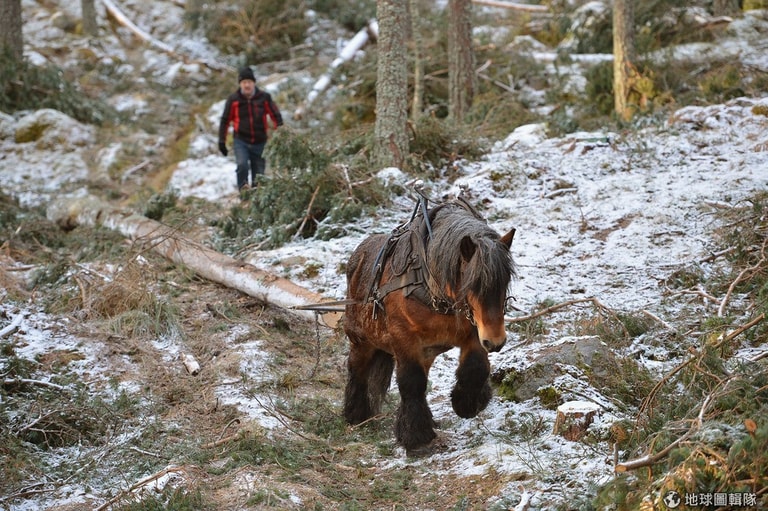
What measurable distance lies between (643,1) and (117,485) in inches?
551

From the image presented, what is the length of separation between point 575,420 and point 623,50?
30.6ft

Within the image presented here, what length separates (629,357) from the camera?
5934 mm

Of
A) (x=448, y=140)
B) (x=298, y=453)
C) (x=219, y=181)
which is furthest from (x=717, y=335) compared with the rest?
(x=219, y=181)

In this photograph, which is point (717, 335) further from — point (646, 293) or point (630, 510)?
point (630, 510)

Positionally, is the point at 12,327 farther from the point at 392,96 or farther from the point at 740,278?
the point at 740,278

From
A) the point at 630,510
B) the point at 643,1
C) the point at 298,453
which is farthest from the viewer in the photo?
the point at 643,1

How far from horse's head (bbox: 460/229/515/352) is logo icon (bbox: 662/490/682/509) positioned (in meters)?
1.29

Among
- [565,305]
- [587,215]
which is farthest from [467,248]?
[587,215]

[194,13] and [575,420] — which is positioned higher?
[194,13]

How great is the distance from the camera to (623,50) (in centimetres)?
1255

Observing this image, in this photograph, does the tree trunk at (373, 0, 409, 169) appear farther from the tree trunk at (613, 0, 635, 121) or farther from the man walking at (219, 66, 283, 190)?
the tree trunk at (613, 0, 635, 121)

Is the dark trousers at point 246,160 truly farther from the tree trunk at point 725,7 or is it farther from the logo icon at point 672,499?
the tree trunk at point 725,7

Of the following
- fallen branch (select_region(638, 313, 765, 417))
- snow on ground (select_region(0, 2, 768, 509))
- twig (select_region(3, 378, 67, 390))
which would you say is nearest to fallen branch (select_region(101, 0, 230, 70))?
snow on ground (select_region(0, 2, 768, 509))

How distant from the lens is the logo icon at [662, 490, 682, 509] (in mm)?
3461
